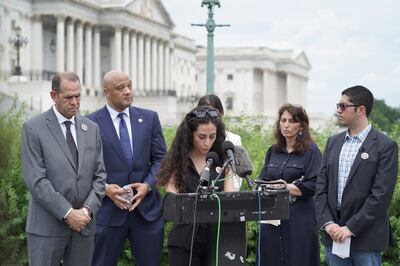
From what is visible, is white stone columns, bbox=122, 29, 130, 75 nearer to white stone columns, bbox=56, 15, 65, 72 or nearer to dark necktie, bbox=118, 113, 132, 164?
white stone columns, bbox=56, 15, 65, 72

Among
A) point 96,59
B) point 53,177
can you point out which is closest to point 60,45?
point 96,59

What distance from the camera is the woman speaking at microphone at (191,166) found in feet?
21.5

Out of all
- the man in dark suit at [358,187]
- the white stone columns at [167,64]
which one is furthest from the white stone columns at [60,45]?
the man in dark suit at [358,187]

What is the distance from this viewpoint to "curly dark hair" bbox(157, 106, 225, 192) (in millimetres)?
6641

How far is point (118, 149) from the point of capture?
786cm

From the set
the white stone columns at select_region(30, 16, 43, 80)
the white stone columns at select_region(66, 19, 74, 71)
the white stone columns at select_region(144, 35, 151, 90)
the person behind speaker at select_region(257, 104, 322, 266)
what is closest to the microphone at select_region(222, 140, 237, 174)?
the person behind speaker at select_region(257, 104, 322, 266)

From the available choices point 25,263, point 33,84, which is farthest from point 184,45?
point 25,263

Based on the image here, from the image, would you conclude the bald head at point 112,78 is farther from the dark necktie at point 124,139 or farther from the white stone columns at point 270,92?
the white stone columns at point 270,92

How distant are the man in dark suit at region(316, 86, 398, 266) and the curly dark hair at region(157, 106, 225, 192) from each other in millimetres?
1217

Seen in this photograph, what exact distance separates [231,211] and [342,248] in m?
1.57

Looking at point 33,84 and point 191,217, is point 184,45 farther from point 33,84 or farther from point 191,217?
point 191,217

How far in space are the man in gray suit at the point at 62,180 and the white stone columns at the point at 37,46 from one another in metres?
67.4

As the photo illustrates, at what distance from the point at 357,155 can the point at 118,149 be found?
240 cm

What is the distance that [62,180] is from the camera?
6992 mm
